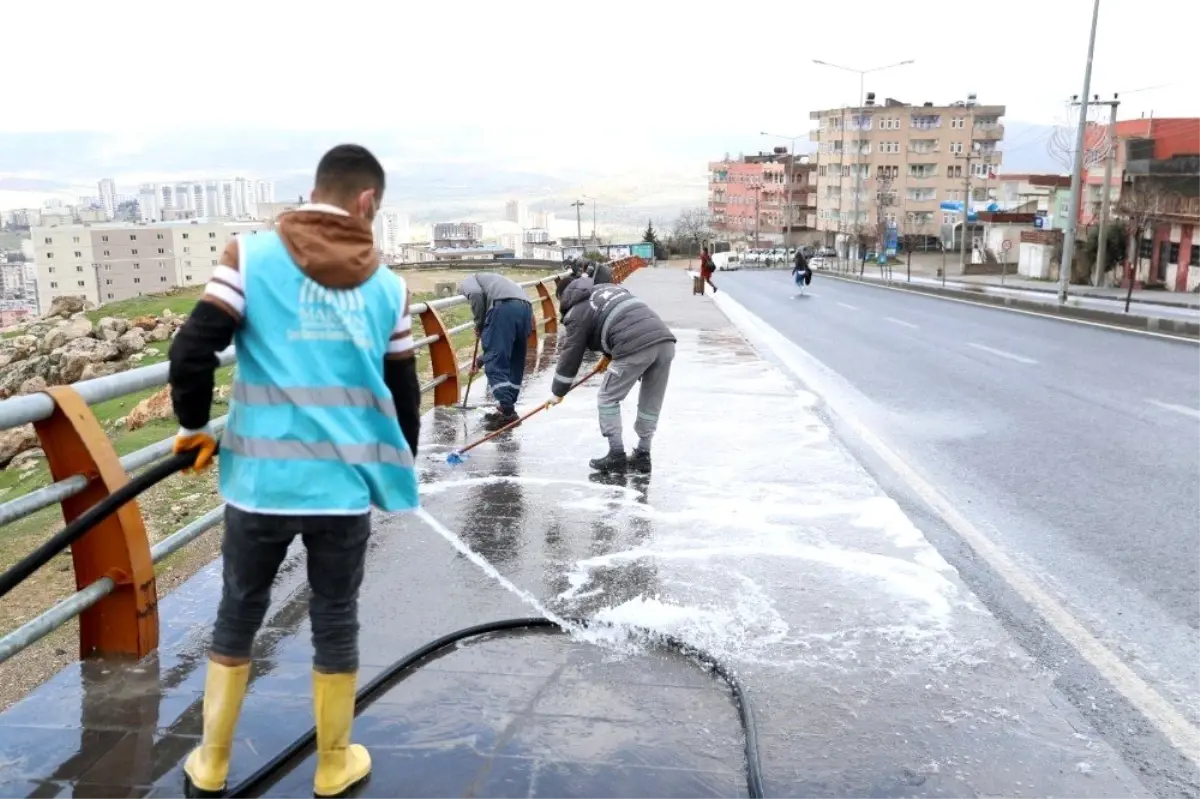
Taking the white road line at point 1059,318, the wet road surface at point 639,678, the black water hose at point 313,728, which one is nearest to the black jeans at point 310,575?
the black water hose at point 313,728

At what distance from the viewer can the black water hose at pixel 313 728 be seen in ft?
8.90

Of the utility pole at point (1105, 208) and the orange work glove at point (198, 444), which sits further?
the utility pole at point (1105, 208)

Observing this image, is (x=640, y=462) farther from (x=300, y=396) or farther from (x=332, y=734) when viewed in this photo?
(x=300, y=396)

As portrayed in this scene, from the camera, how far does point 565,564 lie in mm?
4785

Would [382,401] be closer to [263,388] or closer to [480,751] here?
[263,388]

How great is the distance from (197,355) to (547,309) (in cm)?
1346

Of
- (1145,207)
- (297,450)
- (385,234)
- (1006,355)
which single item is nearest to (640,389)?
(297,450)

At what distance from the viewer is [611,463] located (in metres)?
6.68

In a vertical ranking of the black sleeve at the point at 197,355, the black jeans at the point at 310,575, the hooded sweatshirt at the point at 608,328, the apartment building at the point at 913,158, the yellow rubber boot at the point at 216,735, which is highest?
the apartment building at the point at 913,158

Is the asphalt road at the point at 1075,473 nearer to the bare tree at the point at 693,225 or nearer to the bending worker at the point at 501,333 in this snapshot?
the bending worker at the point at 501,333

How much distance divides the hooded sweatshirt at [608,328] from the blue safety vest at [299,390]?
4005 mm

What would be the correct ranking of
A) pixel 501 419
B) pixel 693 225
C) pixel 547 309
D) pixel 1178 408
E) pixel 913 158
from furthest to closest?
pixel 693 225 < pixel 913 158 < pixel 547 309 < pixel 1178 408 < pixel 501 419

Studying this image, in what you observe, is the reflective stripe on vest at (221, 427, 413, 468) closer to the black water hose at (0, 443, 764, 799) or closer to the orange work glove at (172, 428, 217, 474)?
the orange work glove at (172, 428, 217, 474)

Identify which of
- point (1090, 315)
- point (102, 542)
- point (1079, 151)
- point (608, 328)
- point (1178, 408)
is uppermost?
point (1079, 151)
